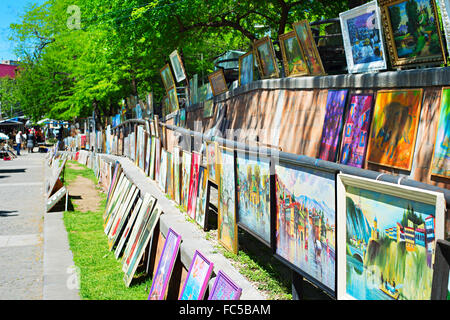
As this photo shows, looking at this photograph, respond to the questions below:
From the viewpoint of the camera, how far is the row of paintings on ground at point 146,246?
4.66 meters

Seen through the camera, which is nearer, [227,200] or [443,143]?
[443,143]

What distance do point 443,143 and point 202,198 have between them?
3.53 metres

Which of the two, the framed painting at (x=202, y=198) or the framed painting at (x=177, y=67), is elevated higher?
the framed painting at (x=177, y=67)

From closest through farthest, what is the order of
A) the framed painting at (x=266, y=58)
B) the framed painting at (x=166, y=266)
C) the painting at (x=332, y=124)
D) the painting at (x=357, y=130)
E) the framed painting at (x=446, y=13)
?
the framed painting at (x=446, y=13) < the framed painting at (x=166, y=266) < the painting at (x=357, y=130) < the painting at (x=332, y=124) < the framed painting at (x=266, y=58)

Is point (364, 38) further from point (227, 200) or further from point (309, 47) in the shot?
point (227, 200)


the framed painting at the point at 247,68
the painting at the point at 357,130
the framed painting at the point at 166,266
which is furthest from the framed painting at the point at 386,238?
the framed painting at the point at 247,68

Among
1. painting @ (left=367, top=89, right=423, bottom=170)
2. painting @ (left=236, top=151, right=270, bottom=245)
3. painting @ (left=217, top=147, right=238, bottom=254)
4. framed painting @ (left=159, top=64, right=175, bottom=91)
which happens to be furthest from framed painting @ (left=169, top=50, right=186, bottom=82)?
painting @ (left=236, top=151, right=270, bottom=245)

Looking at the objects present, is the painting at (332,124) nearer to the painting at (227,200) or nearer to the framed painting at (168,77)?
the painting at (227,200)

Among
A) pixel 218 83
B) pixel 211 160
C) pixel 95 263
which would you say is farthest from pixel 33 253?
pixel 218 83

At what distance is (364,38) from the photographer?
727 centimetres

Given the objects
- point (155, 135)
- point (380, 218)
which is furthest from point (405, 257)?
point (155, 135)

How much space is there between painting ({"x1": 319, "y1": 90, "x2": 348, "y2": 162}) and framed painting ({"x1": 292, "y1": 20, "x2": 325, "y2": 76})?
99 cm

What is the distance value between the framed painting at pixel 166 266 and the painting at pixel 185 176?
2.20m

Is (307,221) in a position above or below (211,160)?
below
